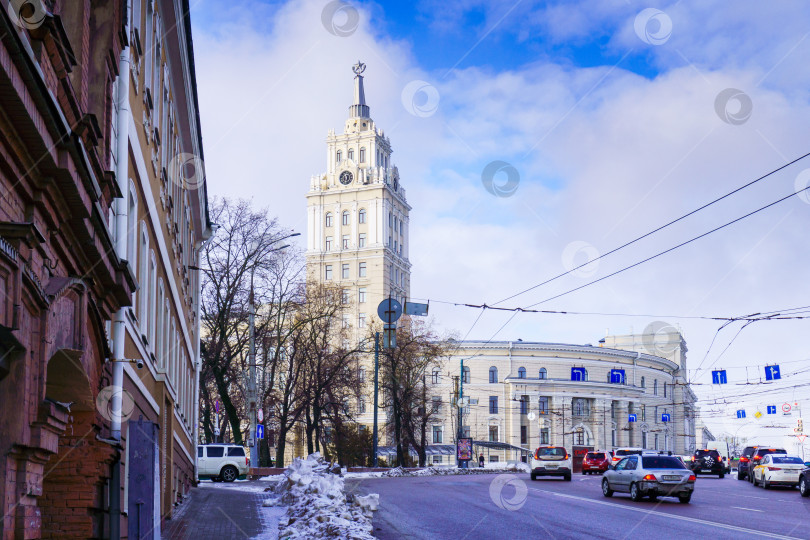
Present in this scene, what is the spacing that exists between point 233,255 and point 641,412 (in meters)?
84.5

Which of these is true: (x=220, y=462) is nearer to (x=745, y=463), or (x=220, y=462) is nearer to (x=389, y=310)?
(x=389, y=310)

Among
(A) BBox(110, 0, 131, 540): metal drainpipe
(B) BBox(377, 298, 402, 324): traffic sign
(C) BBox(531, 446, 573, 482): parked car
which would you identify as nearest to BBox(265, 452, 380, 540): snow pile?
(A) BBox(110, 0, 131, 540): metal drainpipe

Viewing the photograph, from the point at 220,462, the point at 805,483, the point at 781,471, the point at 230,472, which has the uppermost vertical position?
the point at 805,483

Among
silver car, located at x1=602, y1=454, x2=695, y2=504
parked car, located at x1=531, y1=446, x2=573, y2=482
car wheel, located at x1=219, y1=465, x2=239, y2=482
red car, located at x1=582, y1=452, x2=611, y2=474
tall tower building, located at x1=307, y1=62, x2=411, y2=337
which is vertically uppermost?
tall tower building, located at x1=307, y1=62, x2=411, y2=337

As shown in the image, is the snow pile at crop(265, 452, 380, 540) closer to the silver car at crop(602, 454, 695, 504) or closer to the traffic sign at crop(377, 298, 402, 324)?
the traffic sign at crop(377, 298, 402, 324)

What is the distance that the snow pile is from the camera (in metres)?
14.4

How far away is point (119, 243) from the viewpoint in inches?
452

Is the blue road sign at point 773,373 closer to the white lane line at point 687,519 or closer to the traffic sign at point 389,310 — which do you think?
the white lane line at point 687,519

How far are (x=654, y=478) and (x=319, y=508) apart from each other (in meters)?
12.8

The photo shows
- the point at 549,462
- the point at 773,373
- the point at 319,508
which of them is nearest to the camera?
the point at 319,508

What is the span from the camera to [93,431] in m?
9.72

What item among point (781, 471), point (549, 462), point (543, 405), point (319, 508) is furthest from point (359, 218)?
point (319, 508)

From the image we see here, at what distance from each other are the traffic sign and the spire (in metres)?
97.2

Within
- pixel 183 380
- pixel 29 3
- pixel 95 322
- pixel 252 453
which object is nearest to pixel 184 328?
pixel 183 380
